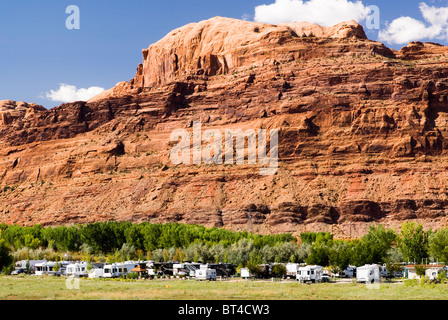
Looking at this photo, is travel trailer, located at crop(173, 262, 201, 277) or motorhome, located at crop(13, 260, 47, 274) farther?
motorhome, located at crop(13, 260, 47, 274)

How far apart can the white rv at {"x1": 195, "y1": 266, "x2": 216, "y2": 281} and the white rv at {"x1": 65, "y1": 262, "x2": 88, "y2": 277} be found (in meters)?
13.2

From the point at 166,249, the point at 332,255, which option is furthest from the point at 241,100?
the point at 332,255

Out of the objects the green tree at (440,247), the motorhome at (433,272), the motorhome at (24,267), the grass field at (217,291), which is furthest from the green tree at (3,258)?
the green tree at (440,247)

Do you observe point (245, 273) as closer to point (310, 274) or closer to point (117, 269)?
point (310, 274)

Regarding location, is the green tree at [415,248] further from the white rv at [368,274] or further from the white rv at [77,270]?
the white rv at [77,270]

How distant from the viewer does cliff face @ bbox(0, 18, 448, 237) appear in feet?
438

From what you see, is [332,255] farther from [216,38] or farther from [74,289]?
[216,38]

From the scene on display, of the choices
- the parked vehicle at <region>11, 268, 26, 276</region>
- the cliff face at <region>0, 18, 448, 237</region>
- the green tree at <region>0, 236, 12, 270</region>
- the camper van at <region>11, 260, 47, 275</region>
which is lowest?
the parked vehicle at <region>11, 268, 26, 276</region>

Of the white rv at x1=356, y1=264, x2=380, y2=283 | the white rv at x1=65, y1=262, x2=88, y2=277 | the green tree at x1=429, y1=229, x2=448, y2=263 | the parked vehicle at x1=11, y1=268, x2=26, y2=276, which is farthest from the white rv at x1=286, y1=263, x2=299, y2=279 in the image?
the parked vehicle at x1=11, y1=268, x2=26, y2=276

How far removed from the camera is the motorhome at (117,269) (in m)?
74.3

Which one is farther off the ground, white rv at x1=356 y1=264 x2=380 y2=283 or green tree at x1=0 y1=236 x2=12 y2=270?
green tree at x1=0 y1=236 x2=12 y2=270

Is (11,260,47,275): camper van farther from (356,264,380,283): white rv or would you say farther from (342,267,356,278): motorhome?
(356,264,380,283): white rv
